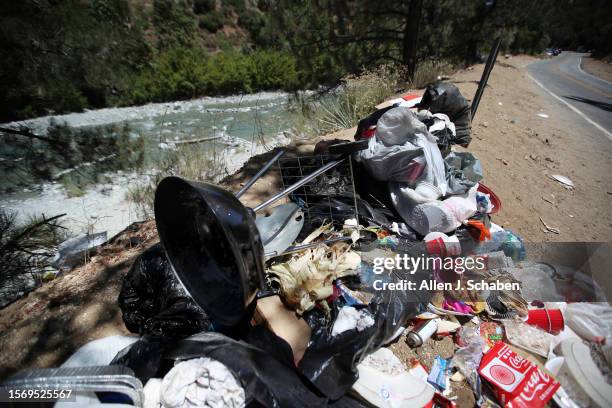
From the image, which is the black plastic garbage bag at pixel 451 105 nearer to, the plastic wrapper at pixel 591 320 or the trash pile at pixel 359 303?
the trash pile at pixel 359 303

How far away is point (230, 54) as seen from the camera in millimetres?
18234

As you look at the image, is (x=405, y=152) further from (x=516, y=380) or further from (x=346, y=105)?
(x=346, y=105)

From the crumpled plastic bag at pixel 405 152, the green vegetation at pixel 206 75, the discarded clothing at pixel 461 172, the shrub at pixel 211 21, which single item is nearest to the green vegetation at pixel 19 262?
the crumpled plastic bag at pixel 405 152

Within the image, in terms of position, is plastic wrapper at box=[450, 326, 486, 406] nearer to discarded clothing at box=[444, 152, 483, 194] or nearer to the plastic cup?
the plastic cup

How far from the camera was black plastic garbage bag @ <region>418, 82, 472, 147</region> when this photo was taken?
301 centimetres

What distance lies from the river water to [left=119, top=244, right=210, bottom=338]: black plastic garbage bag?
1814mm

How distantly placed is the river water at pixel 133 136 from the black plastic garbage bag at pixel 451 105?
249 cm

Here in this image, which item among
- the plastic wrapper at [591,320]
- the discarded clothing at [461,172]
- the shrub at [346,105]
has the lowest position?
the plastic wrapper at [591,320]

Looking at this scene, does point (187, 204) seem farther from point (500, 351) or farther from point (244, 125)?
point (244, 125)

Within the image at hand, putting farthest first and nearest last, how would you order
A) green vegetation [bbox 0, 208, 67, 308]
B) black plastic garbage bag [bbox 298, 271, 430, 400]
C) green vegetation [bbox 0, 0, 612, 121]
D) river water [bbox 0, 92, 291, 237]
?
river water [bbox 0, 92, 291, 237] < green vegetation [bbox 0, 0, 612, 121] < green vegetation [bbox 0, 208, 67, 308] < black plastic garbage bag [bbox 298, 271, 430, 400]

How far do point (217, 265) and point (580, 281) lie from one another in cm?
233

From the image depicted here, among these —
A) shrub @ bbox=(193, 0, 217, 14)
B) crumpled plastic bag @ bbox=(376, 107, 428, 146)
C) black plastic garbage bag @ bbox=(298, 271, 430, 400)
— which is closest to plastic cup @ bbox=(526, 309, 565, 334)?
black plastic garbage bag @ bbox=(298, 271, 430, 400)

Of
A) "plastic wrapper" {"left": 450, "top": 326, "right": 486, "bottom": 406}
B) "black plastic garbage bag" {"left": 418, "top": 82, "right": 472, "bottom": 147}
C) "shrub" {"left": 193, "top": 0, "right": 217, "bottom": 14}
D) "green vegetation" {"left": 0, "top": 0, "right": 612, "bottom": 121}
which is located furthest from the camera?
"shrub" {"left": 193, "top": 0, "right": 217, "bottom": 14}

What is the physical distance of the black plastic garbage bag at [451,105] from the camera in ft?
9.86
